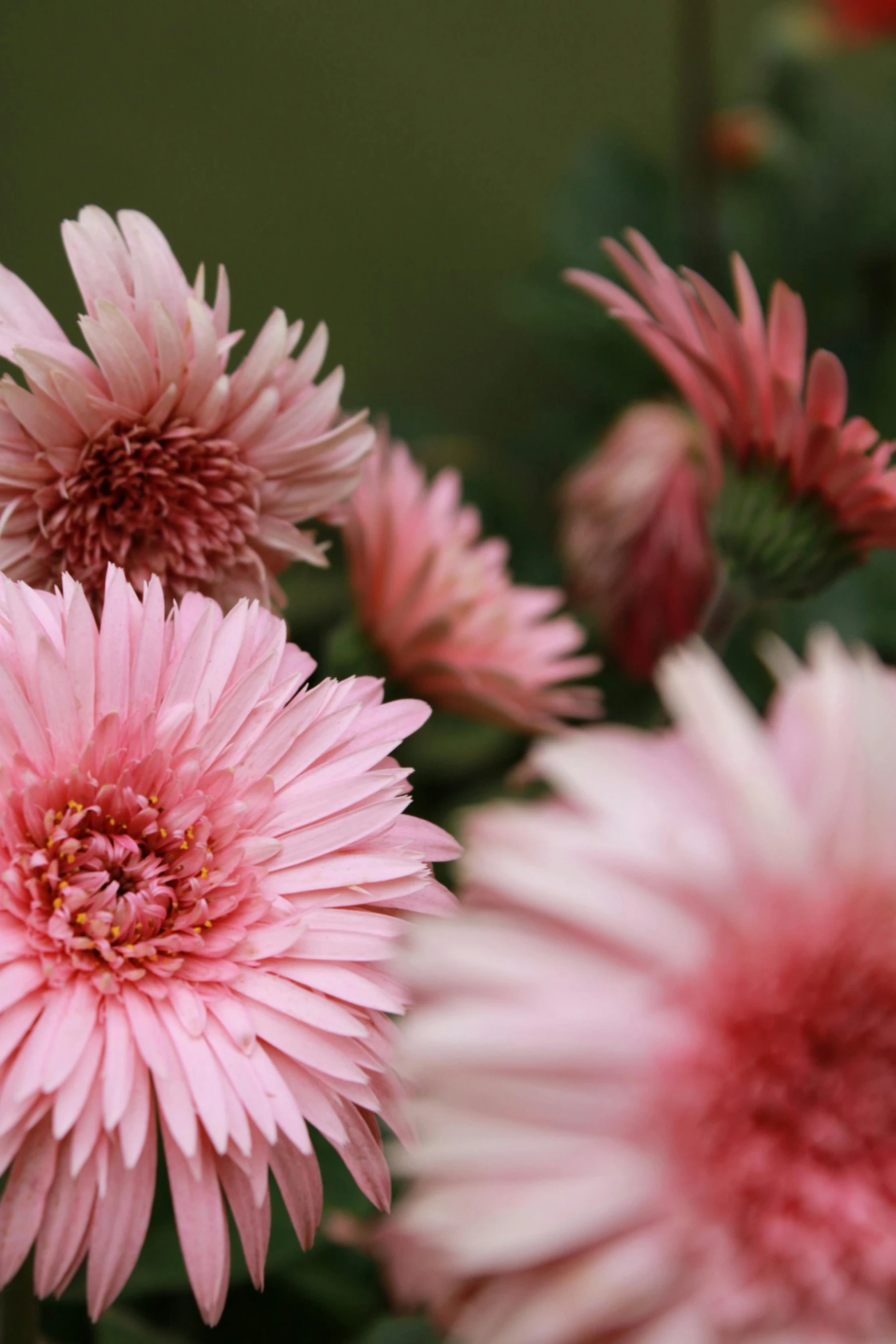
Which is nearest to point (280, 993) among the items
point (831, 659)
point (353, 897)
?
point (353, 897)

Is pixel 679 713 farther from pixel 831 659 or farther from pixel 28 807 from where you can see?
pixel 28 807

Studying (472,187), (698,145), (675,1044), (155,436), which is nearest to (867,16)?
(698,145)

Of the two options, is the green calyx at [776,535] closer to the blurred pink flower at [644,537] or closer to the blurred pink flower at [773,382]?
the blurred pink flower at [773,382]

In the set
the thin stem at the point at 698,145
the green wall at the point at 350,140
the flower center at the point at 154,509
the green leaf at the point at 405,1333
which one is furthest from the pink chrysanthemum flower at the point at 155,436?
the thin stem at the point at 698,145

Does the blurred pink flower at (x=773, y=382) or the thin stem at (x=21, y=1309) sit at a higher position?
the blurred pink flower at (x=773, y=382)

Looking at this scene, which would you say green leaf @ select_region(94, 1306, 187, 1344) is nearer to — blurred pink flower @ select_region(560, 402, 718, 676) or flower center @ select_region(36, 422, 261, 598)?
flower center @ select_region(36, 422, 261, 598)
